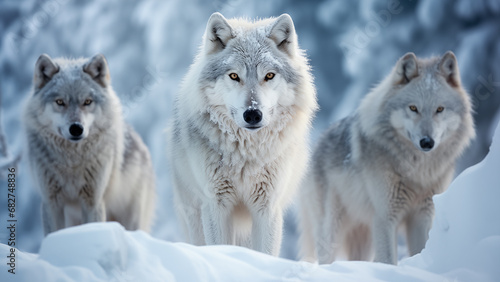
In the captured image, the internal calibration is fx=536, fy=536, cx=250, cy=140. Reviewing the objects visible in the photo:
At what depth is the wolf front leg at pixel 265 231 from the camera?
4.33m

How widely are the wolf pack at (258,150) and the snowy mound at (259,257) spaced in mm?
1097

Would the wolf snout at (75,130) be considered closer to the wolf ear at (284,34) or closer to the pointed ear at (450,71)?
the wolf ear at (284,34)

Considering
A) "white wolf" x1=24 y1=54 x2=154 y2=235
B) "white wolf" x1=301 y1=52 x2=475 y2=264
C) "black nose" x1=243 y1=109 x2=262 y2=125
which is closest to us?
"black nose" x1=243 y1=109 x2=262 y2=125

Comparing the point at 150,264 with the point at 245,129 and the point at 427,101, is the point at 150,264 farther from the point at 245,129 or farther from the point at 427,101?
the point at 427,101

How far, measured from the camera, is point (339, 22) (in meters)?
14.2

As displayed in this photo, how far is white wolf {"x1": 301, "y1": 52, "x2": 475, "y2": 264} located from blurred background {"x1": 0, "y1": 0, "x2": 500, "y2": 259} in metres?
4.19

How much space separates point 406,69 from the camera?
601 cm

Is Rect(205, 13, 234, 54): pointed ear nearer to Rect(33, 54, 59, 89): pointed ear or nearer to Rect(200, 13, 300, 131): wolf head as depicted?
Rect(200, 13, 300, 131): wolf head

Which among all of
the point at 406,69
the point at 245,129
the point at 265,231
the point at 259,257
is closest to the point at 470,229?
the point at 259,257

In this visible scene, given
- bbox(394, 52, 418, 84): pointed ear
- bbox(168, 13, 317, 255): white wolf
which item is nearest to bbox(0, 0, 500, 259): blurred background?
bbox(394, 52, 418, 84): pointed ear

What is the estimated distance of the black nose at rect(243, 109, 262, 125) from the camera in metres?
3.89

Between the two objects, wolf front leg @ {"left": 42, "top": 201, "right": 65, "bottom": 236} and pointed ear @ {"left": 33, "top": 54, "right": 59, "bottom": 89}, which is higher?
pointed ear @ {"left": 33, "top": 54, "right": 59, "bottom": 89}

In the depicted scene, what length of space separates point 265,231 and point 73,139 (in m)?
2.35

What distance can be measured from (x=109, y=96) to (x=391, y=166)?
3221mm
